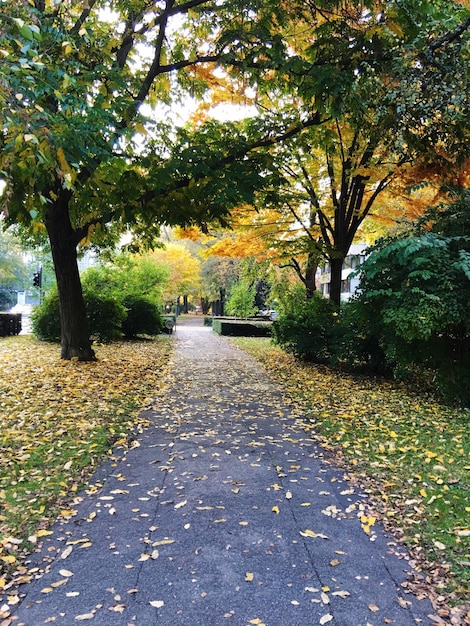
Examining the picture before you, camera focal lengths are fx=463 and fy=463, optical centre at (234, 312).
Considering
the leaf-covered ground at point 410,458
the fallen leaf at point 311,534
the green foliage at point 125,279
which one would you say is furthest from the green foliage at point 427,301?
the green foliage at point 125,279

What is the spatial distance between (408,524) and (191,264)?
3879 cm

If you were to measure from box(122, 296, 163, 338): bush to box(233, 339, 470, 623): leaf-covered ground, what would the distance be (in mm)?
9684

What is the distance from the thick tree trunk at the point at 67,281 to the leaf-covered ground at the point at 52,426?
20.2 inches

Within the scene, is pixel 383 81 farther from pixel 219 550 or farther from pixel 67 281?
pixel 67 281

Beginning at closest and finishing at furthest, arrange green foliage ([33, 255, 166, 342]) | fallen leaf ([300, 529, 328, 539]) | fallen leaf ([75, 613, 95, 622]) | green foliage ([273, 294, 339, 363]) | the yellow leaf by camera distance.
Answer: fallen leaf ([75, 613, 95, 622]) → the yellow leaf → fallen leaf ([300, 529, 328, 539]) → green foliage ([273, 294, 339, 363]) → green foliage ([33, 255, 166, 342])

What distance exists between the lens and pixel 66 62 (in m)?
5.40

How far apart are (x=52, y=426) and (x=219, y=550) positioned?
330cm

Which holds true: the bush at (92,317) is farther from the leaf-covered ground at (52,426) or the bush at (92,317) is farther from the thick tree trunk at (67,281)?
the thick tree trunk at (67,281)

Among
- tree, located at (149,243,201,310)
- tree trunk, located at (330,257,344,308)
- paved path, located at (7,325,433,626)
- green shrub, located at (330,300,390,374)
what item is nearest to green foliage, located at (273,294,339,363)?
green shrub, located at (330,300,390,374)

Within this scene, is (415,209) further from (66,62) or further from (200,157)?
(66,62)

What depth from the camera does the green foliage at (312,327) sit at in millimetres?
10947

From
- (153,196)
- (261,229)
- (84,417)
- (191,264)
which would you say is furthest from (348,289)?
(84,417)

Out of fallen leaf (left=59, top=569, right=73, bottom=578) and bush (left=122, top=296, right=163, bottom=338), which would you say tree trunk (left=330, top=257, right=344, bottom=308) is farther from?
fallen leaf (left=59, top=569, right=73, bottom=578)

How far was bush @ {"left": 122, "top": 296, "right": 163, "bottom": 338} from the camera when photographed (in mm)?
17375
